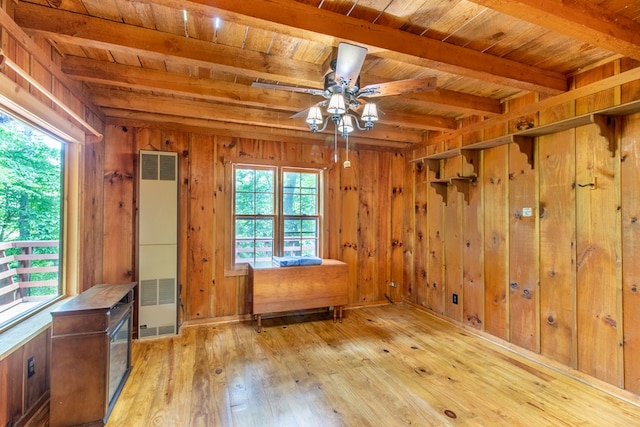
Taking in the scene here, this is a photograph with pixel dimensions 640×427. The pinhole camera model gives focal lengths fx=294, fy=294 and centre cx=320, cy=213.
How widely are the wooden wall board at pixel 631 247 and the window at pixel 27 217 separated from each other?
4273 mm

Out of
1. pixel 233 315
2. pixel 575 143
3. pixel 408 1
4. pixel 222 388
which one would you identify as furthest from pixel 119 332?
pixel 575 143

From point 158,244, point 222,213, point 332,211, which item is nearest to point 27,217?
point 158,244

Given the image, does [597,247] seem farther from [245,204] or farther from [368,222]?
[245,204]

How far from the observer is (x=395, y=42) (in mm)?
1831

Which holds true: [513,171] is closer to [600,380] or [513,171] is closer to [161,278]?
[600,380]

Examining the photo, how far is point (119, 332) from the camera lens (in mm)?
2252

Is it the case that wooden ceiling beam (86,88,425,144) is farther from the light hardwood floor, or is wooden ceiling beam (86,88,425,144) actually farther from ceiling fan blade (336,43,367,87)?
the light hardwood floor

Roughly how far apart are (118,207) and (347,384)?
3062mm

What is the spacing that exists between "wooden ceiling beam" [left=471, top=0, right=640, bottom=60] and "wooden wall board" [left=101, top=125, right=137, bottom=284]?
3608 millimetres

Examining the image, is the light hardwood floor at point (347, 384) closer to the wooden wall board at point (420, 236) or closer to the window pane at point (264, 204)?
the wooden wall board at point (420, 236)

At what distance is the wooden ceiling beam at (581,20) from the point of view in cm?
141

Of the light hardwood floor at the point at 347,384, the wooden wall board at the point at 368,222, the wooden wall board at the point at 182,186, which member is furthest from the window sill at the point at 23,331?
the wooden wall board at the point at 368,222

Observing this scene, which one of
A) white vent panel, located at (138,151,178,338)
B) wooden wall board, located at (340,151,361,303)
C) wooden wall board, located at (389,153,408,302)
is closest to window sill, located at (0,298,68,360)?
white vent panel, located at (138,151,178,338)

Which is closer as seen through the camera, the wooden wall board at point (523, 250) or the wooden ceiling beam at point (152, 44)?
the wooden ceiling beam at point (152, 44)
